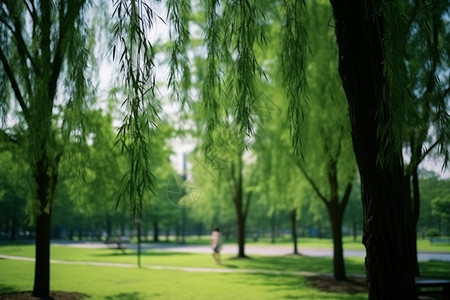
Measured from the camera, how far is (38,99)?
22.5 ft

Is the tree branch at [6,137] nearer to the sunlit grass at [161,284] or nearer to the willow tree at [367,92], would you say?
the sunlit grass at [161,284]

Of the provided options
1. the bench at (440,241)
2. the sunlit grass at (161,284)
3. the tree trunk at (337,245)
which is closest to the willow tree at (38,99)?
the sunlit grass at (161,284)

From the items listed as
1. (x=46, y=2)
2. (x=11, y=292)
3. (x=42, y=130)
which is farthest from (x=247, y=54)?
(x=11, y=292)

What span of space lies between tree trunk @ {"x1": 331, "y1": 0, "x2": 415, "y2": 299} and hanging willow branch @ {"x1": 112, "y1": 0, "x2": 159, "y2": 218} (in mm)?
2111

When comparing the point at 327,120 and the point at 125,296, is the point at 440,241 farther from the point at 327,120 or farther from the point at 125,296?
the point at 125,296

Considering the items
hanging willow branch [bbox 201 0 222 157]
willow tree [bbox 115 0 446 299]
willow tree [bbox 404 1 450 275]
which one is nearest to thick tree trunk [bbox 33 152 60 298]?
hanging willow branch [bbox 201 0 222 157]

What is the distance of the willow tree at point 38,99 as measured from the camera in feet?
21.2

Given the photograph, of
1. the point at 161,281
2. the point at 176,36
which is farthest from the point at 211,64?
the point at 161,281

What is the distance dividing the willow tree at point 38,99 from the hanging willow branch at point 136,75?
2214 mm

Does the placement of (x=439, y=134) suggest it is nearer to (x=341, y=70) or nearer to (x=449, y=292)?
(x=341, y=70)

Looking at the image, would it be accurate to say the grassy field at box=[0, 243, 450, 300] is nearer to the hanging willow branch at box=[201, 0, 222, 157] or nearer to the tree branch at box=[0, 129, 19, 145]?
the tree branch at box=[0, 129, 19, 145]

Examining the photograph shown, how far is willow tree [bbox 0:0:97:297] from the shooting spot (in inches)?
255

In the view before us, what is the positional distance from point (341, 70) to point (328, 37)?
7.83 m

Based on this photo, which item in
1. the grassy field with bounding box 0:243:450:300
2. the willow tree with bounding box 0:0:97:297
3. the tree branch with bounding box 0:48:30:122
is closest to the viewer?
the willow tree with bounding box 0:0:97:297
